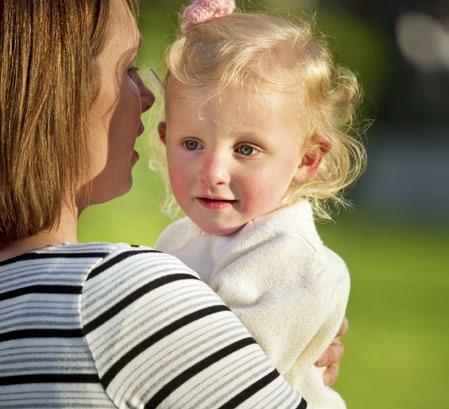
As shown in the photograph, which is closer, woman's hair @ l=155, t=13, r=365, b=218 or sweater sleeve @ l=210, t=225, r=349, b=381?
sweater sleeve @ l=210, t=225, r=349, b=381

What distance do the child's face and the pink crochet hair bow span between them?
215 mm

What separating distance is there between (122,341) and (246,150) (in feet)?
2.88

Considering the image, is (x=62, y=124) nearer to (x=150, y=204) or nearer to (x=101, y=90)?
(x=101, y=90)

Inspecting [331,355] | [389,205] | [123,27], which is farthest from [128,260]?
[389,205]

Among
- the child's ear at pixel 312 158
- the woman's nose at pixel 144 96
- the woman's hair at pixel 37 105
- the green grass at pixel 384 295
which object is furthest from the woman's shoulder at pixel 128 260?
the green grass at pixel 384 295

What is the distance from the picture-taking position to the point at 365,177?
18.7 m

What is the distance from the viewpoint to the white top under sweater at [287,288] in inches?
94.8

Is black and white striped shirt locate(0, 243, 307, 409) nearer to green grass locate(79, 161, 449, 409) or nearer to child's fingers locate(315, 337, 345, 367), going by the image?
child's fingers locate(315, 337, 345, 367)

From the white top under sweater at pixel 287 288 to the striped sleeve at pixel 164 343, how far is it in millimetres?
472

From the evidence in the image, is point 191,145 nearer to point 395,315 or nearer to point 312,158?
point 312,158

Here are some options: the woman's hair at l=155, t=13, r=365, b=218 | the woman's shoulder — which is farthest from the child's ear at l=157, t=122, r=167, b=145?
the woman's shoulder

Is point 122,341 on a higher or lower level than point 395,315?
higher

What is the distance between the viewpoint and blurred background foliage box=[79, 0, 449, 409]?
797 centimetres

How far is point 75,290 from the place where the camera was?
1.86m
